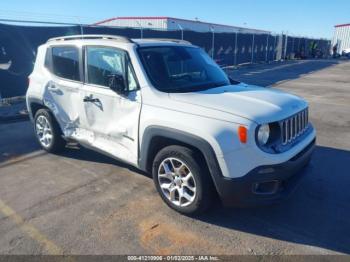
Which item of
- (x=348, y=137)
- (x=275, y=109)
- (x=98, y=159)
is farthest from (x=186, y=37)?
(x=275, y=109)

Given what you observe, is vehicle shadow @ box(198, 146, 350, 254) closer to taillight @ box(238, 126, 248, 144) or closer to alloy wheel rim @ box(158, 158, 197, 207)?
alloy wheel rim @ box(158, 158, 197, 207)

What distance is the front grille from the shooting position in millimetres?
3373

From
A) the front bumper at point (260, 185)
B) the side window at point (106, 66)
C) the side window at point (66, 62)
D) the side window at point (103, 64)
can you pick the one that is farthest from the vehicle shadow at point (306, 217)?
the side window at point (66, 62)

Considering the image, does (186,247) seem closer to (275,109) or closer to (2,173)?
(275,109)

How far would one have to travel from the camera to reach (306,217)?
11.8 ft

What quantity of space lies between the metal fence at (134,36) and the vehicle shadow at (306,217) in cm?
862

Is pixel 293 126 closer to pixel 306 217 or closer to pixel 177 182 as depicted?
pixel 306 217

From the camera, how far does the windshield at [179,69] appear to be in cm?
387

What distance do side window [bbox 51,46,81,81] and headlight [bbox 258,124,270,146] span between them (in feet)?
9.02

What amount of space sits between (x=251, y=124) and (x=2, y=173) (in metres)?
3.75

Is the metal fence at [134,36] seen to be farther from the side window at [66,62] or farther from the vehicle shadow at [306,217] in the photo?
the vehicle shadow at [306,217]

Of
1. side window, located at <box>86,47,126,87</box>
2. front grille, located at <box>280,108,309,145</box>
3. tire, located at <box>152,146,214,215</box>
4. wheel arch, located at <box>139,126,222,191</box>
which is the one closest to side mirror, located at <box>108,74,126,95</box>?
side window, located at <box>86,47,126,87</box>

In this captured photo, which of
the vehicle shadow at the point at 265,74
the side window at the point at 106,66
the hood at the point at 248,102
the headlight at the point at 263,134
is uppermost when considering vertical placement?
the side window at the point at 106,66

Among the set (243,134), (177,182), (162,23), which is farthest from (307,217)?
(162,23)
